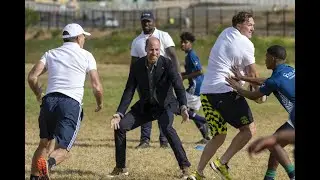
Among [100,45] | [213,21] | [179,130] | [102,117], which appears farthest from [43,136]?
[213,21]

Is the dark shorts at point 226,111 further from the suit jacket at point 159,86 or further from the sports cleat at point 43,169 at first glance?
the sports cleat at point 43,169

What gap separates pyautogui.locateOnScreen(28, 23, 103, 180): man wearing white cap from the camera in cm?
907

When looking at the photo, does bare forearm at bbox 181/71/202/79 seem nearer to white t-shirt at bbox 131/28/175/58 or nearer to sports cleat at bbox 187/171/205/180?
white t-shirt at bbox 131/28/175/58

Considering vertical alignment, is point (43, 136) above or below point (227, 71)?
below

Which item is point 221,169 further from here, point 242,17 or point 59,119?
point 59,119

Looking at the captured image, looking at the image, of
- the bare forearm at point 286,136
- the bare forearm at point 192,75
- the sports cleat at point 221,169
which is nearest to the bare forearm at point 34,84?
the sports cleat at point 221,169

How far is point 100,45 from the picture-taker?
4597 cm

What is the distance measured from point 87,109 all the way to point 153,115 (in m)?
9.10

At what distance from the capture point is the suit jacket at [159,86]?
33.8ft

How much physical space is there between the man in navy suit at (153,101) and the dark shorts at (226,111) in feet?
1.72

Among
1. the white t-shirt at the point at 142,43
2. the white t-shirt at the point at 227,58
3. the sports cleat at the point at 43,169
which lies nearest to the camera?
the sports cleat at the point at 43,169

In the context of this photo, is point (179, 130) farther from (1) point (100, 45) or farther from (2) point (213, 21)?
(2) point (213, 21)
